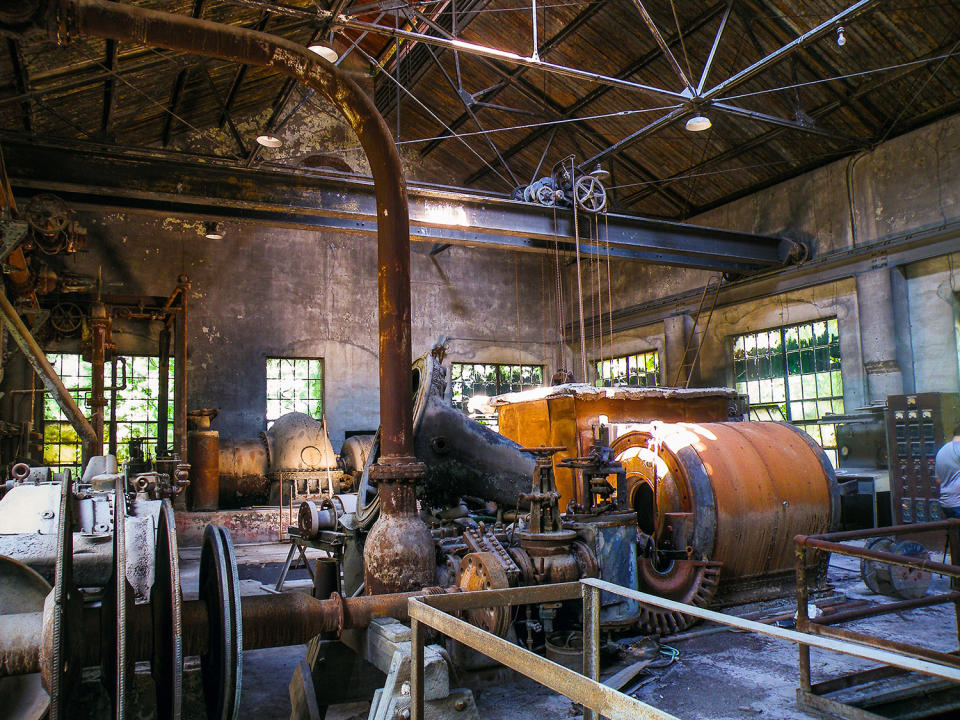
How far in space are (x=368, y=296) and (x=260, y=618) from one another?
13.3 meters

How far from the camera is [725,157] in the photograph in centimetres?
1260

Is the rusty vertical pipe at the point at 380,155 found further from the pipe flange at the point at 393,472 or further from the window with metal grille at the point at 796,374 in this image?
the window with metal grille at the point at 796,374

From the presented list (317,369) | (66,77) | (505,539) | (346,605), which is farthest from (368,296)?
(346,605)

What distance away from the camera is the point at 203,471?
11.6 metres

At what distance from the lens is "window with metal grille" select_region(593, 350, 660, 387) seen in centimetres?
1547

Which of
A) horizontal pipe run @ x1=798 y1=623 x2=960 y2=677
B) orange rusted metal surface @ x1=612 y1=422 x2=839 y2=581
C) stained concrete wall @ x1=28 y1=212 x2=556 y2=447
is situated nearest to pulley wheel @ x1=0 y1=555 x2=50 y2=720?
horizontal pipe run @ x1=798 y1=623 x2=960 y2=677

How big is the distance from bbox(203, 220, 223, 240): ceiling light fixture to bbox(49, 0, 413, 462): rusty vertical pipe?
10816mm

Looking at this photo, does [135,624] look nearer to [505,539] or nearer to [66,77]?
[505,539]

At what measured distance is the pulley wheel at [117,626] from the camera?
2629 mm

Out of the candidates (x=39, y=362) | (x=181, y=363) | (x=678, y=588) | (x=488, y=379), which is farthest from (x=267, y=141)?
(x=678, y=588)

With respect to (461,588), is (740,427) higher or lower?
higher

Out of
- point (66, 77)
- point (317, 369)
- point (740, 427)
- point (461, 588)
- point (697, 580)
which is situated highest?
point (66, 77)

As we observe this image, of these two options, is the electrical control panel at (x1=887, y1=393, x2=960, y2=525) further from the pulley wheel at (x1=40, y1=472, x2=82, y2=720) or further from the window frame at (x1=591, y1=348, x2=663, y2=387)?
the pulley wheel at (x1=40, y1=472, x2=82, y2=720)

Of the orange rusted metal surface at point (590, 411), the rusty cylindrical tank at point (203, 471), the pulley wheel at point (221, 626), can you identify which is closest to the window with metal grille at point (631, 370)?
the orange rusted metal surface at point (590, 411)
